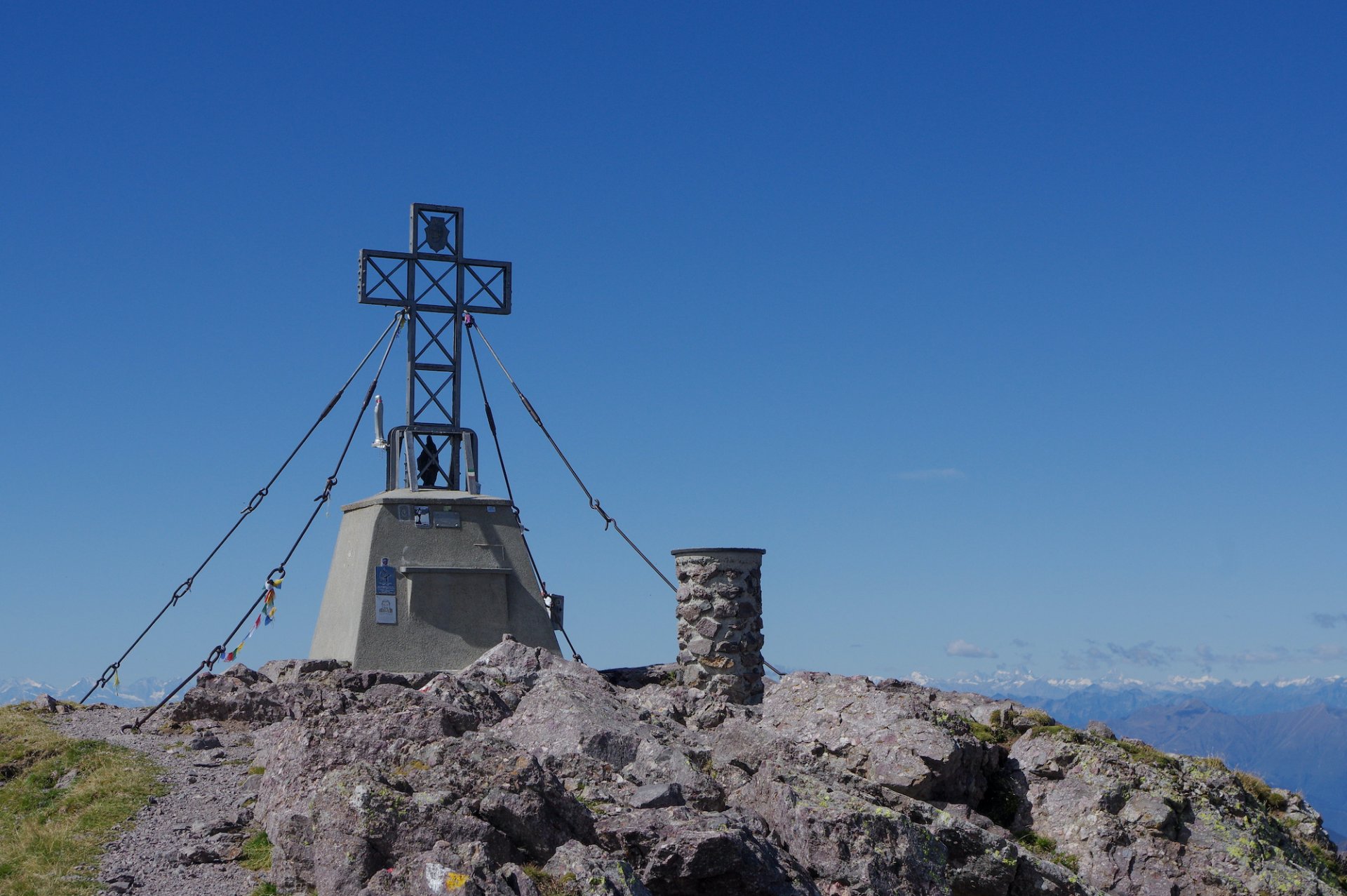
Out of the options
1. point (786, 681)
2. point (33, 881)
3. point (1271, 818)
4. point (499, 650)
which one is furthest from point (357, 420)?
point (1271, 818)

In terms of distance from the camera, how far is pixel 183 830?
10.9 meters

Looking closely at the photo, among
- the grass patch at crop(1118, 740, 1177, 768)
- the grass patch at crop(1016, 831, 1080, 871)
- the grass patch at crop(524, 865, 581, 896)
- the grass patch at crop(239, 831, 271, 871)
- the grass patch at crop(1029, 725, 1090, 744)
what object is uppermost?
the grass patch at crop(1029, 725, 1090, 744)

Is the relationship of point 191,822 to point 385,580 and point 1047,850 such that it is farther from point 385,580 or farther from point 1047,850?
point 1047,850

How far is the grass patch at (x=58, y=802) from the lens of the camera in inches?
396

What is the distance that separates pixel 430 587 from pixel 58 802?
734cm

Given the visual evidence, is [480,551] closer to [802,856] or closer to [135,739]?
[135,739]

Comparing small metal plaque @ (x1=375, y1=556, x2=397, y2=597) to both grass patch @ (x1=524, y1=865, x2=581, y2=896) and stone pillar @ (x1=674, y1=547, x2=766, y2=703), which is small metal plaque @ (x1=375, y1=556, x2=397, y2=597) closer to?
stone pillar @ (x1=674, y1=547, x2=766, y2=703)

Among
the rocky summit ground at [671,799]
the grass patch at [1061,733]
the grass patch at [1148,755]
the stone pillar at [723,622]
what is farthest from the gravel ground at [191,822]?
the grass patch at [1148,755]

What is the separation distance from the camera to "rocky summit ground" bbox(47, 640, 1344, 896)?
28.1 ft

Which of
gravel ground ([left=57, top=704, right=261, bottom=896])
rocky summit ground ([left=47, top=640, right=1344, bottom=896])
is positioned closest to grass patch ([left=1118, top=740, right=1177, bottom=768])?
rocky summit ground ([left=47, top=640, right=1344, bottom=896])

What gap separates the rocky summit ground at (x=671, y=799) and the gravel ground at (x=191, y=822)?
0.11ft

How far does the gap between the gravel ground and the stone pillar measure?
6020 mm

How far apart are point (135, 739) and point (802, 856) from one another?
9.32 metres

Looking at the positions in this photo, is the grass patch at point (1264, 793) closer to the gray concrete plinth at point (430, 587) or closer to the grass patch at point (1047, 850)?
the grass patch at point (1047, 850)
